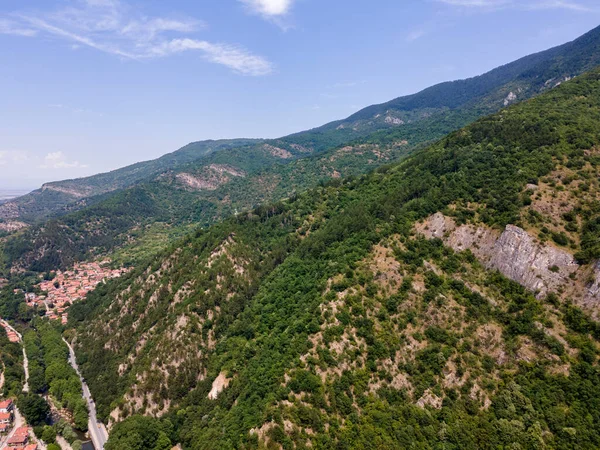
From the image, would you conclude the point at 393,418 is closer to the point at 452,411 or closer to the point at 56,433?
the point at 452,411

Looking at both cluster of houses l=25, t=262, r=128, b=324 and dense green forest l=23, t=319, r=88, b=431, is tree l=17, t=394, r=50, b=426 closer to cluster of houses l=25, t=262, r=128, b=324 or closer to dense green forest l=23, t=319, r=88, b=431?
dense green forest l=23, t=319, r=88, b=431

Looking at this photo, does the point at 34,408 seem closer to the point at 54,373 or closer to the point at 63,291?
the point at 54,373

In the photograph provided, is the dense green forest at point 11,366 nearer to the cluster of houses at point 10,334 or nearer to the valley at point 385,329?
the valley at point 385,329

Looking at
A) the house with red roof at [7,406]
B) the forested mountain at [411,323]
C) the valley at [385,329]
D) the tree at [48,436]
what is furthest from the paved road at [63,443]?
the house with red roof at [7,406]

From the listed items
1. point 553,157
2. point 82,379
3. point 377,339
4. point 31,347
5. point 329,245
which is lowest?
point 82,379

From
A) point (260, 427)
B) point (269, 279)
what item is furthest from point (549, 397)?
point (269, 279)

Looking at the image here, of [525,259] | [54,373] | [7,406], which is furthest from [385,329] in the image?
[54,373]

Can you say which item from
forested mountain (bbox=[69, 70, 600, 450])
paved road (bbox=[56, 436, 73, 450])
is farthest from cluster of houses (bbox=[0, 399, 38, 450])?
forested mountain (bbox=[69, 70, 600, 450])
